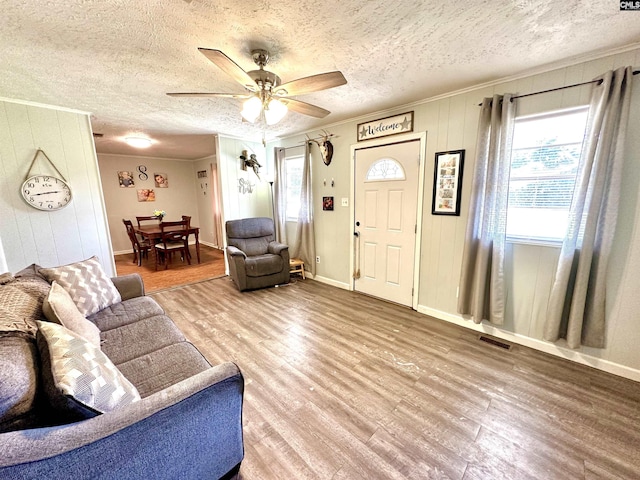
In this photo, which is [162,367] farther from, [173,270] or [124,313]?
[173,270]

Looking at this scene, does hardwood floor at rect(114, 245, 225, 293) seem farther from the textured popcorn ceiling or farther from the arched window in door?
the arched window in door

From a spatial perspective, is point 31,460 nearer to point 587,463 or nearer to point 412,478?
point 412,478

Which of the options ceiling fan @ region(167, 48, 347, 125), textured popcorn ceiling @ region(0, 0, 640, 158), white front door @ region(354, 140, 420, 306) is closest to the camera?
textured popcorn ceiling @ region(0, 0, 640, 158)

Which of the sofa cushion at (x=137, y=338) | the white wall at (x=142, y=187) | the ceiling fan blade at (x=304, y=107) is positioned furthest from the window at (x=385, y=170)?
the white wall at (x=142, y=187)

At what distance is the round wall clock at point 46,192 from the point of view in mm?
A: 2760

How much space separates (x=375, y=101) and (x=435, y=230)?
5.03 ft

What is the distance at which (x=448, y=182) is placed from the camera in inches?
105

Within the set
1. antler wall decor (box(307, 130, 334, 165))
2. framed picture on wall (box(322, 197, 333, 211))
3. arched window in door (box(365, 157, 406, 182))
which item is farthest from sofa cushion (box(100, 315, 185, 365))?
antler wall decor (box(307, 130, 334, 165))

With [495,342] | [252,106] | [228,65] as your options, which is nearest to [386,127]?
[252,106]

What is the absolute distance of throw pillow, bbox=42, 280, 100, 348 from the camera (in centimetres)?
134

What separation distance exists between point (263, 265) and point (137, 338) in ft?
6.82

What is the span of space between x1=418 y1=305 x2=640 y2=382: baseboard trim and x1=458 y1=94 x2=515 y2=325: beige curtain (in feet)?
0.49

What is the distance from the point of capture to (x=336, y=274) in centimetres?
392

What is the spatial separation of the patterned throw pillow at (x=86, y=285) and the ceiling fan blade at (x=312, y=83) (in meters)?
1.99
